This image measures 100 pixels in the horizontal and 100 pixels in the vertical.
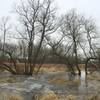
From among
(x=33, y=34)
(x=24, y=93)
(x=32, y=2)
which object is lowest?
(x=24, y=93)

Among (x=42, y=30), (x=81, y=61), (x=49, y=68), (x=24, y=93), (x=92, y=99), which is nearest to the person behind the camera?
(x=92, y=99)

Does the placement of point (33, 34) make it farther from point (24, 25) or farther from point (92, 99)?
point (92, 99)

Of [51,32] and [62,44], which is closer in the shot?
[51,32]

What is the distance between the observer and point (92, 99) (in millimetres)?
14359

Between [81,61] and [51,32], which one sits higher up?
[51,32]

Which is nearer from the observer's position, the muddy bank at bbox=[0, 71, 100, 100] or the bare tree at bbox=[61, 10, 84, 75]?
the muddy bank at bbox=[0, 71, 100, 100]

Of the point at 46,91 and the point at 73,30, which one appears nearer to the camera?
the point at 46,91

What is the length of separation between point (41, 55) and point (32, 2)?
7.75 meters

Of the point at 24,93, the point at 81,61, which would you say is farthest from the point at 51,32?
the point at 24,93

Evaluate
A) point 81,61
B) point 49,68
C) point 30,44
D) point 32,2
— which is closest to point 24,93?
point 30,44

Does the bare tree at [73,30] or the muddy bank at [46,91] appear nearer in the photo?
the muddy bank at [46,91]

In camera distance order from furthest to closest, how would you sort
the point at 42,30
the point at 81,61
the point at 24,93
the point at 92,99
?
1. the point at 81,61
2. the point at 42,30
3. the point at 24,93
4. the point at 92,99

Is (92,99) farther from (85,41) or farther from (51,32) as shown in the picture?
(85,41)

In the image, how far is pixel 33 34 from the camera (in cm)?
3812
